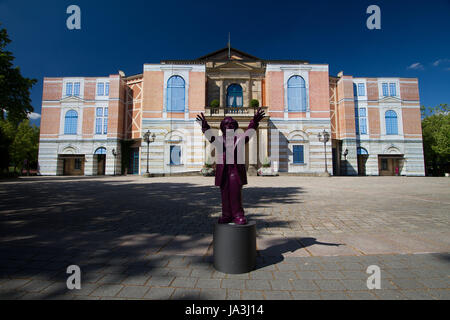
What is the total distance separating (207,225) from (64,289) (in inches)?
98.5

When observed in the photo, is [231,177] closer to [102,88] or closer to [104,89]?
[104,89]

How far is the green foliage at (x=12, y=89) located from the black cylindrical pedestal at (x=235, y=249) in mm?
16435

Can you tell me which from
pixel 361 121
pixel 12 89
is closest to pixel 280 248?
pixel 12 89

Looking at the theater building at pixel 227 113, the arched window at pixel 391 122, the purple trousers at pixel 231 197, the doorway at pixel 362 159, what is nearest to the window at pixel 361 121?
the theater building at pixel 227 113

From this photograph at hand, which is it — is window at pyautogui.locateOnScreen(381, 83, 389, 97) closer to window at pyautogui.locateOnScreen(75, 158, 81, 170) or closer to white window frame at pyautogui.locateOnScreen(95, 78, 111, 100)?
white window frame at pyautogui.locateOnScreen(95, 78, 111, 100)

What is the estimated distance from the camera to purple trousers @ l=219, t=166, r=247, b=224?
2557mm

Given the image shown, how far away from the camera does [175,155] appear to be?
22.4 metres

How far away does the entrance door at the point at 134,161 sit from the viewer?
27328 mm

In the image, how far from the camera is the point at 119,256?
8.64 ft

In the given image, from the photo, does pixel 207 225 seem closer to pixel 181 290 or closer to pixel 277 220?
pixel 277 220

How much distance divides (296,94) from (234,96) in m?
7.60

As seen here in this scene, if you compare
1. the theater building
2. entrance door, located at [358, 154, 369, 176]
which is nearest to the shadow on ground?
the theater building

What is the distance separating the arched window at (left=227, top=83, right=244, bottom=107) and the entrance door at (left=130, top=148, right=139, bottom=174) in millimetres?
14774

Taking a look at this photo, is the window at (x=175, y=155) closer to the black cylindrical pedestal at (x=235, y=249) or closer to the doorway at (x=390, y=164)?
the black cylindrical pedestal at (x=235, y=249)
